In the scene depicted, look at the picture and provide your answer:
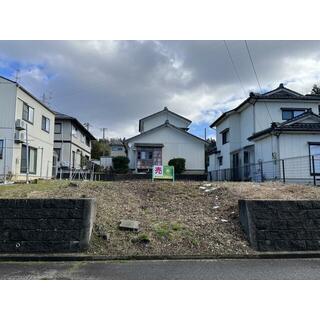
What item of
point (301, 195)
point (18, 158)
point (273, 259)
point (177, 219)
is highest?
point (18, 158)

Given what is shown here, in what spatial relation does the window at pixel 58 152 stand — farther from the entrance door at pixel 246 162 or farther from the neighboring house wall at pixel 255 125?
the entrance door at pixel 246 162

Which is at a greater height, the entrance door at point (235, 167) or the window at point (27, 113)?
the window at point (27, 113)

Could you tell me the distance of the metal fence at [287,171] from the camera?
581 inches

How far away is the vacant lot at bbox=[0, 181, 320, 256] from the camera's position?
6125 mm

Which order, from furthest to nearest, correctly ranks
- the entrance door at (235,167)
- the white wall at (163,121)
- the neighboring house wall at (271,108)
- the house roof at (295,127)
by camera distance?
1. the white wall at (163,121)
2. the entrance door at (235,167)
3. the neighboring house wall at (271,108)
4. the house roof at (295,127)

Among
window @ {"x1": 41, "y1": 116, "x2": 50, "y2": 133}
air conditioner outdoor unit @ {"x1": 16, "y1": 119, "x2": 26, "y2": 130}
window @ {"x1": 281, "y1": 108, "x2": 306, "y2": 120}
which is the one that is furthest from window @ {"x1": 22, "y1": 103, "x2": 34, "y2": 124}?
window @ {"x1": 281, "y1": 108, "x2": 306, "y2": 120}

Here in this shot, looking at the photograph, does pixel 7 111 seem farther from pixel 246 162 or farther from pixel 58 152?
pixel 246 162

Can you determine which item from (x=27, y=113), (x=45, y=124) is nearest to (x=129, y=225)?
(x=27, y=113)

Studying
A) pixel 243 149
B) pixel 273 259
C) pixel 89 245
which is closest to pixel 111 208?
pixel 89 245

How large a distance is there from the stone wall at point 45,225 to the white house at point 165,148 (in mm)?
22997

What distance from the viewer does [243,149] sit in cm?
2308

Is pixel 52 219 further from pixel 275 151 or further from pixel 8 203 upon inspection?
pixel 275 151

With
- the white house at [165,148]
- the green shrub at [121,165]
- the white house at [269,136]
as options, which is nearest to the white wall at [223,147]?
the white house at [269,136]

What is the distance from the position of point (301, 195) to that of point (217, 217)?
2.46 metres
